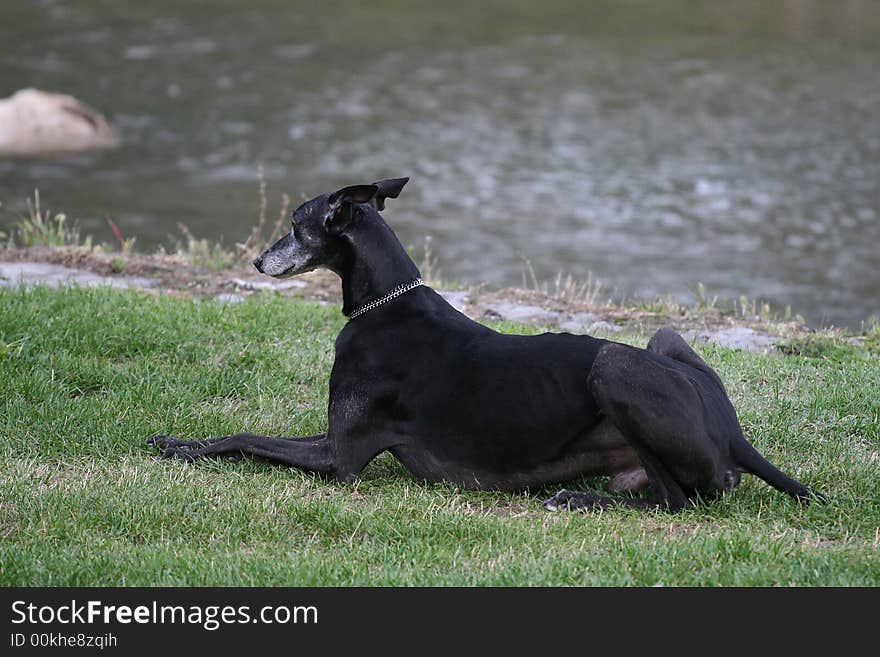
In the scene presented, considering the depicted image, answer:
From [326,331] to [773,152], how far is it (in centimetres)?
1241

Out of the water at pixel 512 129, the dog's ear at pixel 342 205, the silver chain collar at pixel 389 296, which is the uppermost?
the dog's ear at pixel 342 205

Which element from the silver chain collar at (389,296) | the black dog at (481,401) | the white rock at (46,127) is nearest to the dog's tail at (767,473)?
the black dog at (481,401)

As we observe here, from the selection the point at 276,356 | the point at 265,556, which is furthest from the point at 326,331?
the point at 265,556

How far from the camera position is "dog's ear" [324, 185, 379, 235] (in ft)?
19.1

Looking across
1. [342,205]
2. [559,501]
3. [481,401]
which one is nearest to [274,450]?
[481,401]

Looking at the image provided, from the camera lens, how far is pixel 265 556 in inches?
190

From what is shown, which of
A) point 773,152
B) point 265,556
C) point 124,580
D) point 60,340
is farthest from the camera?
point 773,152

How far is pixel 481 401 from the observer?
5.57 metres

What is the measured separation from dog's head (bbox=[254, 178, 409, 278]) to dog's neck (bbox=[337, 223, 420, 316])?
0.06m

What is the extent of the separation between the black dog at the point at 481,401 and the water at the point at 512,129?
7.21 metres

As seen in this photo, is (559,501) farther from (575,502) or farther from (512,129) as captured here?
(512,129)

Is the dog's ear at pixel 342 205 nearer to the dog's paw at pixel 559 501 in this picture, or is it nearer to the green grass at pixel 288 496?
the green grass at pixel 288 496

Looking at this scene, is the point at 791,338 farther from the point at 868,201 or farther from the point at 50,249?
the point at 868,201

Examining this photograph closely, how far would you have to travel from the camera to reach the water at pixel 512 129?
1499cm
